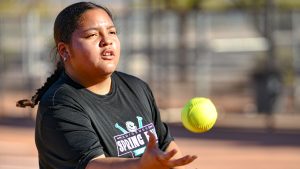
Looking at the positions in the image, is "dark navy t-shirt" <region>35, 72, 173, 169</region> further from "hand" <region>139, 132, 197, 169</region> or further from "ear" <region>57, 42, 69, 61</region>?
"hand" <region>139, 132, 197, 169</region>

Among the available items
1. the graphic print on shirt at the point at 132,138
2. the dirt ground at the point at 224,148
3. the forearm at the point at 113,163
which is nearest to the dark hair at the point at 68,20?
the graphic print on shirt at the point at 132,138

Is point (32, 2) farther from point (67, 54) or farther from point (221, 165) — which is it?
point (67, 54)

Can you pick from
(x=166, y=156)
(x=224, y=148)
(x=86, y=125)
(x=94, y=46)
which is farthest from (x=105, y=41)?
(x=224, y=148)

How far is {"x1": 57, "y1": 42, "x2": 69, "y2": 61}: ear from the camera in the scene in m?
3.92

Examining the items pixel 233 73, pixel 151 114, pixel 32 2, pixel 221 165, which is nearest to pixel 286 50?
pixel 233 73

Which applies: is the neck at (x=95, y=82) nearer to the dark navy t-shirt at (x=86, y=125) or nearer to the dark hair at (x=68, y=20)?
the dark navy t-shirt at (x=86, y=125)

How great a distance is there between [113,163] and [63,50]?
2.41ft

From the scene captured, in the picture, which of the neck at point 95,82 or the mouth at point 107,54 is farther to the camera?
the neck at point 95,82

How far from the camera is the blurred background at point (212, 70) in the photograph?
580 inches

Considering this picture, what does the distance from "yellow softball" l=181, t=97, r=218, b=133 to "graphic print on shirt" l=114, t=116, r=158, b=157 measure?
0.31 m

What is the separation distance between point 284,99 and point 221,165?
5.70m

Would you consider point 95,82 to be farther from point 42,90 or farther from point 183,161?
point 183,161

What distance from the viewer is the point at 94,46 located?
3.77 meters

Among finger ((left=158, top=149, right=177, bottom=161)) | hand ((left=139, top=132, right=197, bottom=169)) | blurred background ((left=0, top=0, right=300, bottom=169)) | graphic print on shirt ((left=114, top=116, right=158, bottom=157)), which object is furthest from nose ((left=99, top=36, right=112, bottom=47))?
blurred background ((left=0, top=0, right=300, bottom=169))
